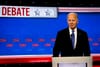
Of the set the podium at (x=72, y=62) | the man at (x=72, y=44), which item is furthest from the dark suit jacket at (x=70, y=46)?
the podium at (x=72, y=62)

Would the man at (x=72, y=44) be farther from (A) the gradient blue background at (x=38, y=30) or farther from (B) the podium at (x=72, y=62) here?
(B) the podium at (x=72, y=62)

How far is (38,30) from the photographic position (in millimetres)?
2732

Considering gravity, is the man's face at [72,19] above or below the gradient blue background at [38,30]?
above

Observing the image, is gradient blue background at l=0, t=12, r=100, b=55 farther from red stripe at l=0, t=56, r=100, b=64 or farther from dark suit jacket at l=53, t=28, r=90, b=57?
dark suit jacket at l=53, t=28, r=90, b=57

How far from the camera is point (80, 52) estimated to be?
7.71 ft

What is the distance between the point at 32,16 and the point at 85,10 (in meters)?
0.65

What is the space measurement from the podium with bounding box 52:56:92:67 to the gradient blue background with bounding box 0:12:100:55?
1.46 meters

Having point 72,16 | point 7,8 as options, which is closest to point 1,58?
point 7,8

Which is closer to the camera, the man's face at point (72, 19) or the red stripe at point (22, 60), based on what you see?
the man's face at point (72, 19)

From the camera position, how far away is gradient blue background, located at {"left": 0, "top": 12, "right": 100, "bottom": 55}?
105 inches

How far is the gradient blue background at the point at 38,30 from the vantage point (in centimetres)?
268

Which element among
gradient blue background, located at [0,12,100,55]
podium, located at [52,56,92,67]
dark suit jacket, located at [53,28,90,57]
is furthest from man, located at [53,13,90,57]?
podium, located at [52,56,92,67]

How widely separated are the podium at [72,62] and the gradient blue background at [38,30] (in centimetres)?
146

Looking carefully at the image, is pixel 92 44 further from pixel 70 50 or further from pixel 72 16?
pixel 72 16
